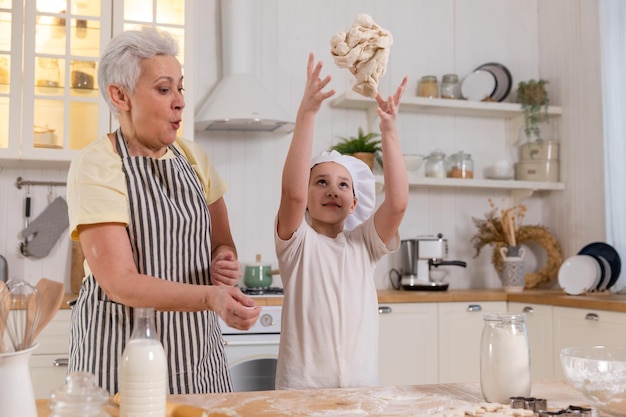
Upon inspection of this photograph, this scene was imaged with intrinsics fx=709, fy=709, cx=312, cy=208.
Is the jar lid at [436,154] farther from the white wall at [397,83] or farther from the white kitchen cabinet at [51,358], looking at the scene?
the white kitchen cabinet at [51,358]

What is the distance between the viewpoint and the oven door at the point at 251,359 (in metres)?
3.01

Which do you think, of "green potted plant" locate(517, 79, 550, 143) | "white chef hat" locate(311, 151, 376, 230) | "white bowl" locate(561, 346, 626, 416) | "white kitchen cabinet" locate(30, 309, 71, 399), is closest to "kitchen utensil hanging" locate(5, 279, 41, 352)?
"white bowl" locate(561, 346, 626, 416)

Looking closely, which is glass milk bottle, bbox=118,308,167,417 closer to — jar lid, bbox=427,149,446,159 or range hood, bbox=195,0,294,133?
range hood, bbox=195,0,294,133

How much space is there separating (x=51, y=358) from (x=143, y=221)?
166 cm

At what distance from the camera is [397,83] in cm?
404

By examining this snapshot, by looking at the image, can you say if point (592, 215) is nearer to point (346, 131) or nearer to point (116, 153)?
point (346, 131)

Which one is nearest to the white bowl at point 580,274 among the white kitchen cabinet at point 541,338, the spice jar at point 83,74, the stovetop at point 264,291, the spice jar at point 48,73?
the white kitchen cabinet at point 541,338

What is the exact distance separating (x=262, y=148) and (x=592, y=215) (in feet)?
6.00

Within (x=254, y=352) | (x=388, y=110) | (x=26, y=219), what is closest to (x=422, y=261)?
(x=254, y=352)

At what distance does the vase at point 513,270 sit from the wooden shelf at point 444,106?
804 mm

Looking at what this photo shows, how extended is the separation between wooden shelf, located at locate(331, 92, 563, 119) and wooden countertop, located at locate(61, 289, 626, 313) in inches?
40.7

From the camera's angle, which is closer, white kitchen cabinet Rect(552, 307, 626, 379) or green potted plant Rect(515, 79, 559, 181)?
white kitchen cabinet Rect(552, 307, 626, 379)

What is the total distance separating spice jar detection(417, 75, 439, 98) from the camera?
13.0 ft

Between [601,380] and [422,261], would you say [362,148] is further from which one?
[601,380]
